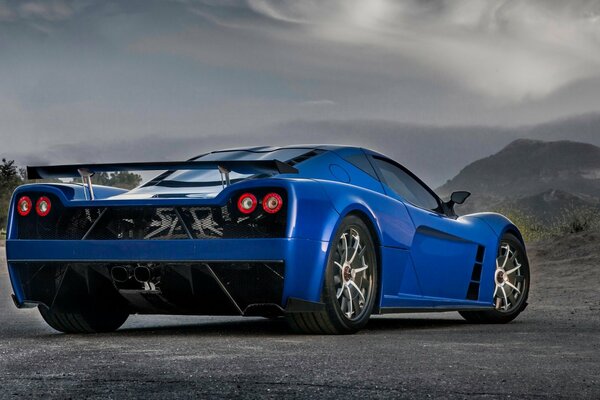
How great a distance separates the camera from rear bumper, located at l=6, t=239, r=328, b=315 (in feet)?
21.8

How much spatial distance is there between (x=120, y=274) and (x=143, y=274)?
0.62 feet

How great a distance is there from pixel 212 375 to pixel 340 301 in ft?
7.38

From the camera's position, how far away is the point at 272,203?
666cm

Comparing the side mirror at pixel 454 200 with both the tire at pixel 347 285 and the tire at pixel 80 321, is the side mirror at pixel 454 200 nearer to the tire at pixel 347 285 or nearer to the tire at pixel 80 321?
the tire at pixel 347 285

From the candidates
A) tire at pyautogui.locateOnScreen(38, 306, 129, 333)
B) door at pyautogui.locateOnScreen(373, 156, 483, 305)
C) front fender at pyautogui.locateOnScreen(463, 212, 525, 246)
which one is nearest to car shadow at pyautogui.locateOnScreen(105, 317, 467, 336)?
tire at pyautogui.locateOnScreen(38, 306, 129, 333)

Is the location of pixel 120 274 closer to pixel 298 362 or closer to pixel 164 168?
pixel 164 168

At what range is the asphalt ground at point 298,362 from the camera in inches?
181

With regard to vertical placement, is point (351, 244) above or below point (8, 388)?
above

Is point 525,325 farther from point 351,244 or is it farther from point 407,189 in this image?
point 351,244

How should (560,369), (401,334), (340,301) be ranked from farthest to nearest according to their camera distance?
1. (401,334)
2. (340,301)
3. (560,369)

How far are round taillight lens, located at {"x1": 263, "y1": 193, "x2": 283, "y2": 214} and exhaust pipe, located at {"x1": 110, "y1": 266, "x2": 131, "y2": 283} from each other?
1.06 m

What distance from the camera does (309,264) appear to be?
669 cm

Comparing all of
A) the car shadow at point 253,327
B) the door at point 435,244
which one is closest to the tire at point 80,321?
the car shadow at point 253,327

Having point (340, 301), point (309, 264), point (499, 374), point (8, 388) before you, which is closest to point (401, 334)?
point (340, 301)
